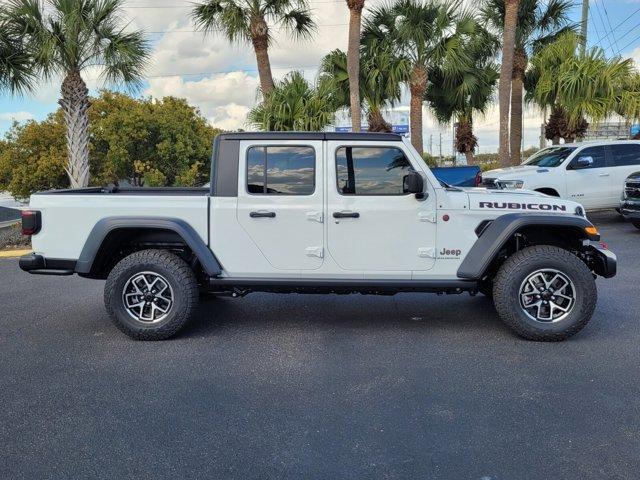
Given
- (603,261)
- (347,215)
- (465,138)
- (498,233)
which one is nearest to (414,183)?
(347,215)

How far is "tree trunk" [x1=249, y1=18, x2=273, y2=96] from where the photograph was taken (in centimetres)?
1547

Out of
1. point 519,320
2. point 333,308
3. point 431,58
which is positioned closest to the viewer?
point 519,320

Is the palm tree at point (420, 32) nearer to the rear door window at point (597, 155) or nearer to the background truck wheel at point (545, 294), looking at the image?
the rear door window at point (597, 155)

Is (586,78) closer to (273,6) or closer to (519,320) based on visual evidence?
(273,6)

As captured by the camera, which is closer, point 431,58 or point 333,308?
point 333,308

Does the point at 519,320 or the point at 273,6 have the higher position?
the point at 273,6

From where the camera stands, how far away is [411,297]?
6.58m

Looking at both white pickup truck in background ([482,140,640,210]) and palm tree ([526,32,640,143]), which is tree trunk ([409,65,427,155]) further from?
white pickup truck in background ([482,140,640,210])

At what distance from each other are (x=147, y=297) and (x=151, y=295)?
0.14 ft

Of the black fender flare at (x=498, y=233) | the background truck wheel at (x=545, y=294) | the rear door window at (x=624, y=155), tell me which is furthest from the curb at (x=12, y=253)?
the rear door window at (x=624, y=155)

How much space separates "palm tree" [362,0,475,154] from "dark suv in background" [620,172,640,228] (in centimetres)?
678

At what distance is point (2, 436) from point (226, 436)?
4.51 feet

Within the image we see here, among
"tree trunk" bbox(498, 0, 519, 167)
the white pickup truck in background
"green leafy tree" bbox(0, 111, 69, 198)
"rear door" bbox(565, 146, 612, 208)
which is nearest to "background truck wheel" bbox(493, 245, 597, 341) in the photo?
the white pickup truck in background

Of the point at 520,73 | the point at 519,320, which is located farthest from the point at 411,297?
the point at 520,73
